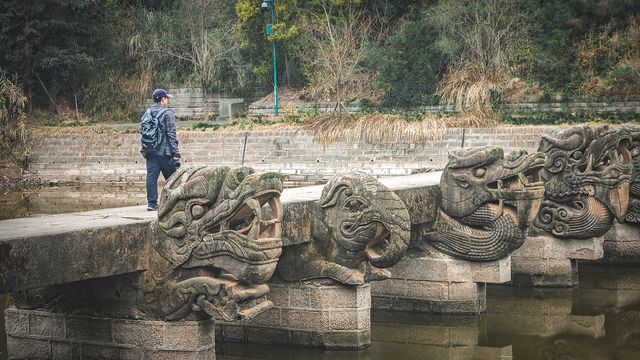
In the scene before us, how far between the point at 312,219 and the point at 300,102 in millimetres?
29312

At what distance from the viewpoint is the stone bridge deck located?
8234 millimetres

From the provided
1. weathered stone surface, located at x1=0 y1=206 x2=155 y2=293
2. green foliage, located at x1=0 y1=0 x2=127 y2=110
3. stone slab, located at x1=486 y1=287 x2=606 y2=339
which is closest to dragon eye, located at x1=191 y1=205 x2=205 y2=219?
weathered stone surface, located at x1=0 y1=206 x2=155 y2=293

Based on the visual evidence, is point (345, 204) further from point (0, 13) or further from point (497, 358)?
point (0, 13)

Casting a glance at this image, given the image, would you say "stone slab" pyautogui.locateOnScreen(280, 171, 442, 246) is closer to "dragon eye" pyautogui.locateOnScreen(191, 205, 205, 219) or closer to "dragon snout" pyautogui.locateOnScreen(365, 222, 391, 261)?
"dragon snout" pyautogui.locateOnScreen(365, 222, 391, 261)

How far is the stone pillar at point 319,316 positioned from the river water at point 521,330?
0.12 m

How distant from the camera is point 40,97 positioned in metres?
43.0

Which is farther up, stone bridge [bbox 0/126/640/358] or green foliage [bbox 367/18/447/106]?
green foliage [bbox 367/18/447/106]

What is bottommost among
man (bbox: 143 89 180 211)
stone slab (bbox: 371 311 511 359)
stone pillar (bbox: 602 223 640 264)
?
stone slab (bbox: 371 311 511 359)

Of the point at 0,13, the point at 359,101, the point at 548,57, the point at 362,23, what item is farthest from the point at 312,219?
the point at 0,13

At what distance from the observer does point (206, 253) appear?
909 centimetres

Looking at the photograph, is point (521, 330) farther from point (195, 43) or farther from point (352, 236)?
point (195, 43)

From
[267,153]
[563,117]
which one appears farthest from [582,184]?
[267,153]

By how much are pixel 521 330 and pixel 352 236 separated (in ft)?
9.04

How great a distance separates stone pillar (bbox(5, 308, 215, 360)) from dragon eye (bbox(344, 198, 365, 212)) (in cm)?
191
